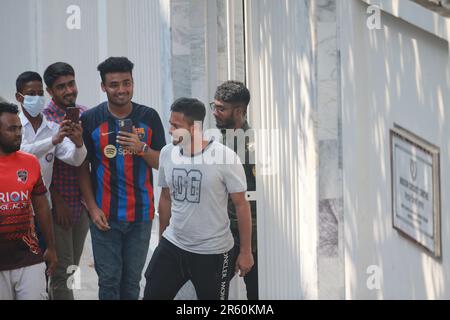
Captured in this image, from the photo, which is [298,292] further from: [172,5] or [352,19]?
[172,5]

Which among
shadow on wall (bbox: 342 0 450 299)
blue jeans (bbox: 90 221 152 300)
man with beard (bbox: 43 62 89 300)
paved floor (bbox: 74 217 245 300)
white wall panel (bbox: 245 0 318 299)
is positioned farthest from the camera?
paved floor (bbox: 74 217 245 300)

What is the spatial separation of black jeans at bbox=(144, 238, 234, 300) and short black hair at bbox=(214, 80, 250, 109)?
1.26 metres

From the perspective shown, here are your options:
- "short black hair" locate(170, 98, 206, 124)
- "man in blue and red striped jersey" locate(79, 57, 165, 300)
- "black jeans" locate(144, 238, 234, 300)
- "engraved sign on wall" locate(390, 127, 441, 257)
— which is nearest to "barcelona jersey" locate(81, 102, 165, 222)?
"man in blue and red striped jersey" locate(79, 57, 165, 300)

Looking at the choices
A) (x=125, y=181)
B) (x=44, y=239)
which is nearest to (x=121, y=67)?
(x=125, y=181)

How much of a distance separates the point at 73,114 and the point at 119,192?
2.23 ft

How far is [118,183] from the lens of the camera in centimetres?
890

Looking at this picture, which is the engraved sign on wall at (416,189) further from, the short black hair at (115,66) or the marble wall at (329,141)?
the short black hair at (115,66)

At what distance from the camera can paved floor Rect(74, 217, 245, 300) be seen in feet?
32.8

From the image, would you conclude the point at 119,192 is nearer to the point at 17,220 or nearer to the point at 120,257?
the point at 120,257

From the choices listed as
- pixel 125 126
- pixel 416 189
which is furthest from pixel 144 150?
pixel 416 189

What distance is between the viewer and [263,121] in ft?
29.9

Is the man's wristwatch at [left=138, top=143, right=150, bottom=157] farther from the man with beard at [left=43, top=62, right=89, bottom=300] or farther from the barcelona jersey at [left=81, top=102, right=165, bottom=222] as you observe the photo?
the man with beard at [left=43, top=62, right=89, bottom=300]

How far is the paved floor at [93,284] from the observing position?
10000 mm

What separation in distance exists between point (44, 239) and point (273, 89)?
1995 millimetres
